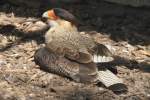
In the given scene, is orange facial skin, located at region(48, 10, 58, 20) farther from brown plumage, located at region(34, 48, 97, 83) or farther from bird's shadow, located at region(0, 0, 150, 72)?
bird's shadow, located at region(0, 0, 150, 72)

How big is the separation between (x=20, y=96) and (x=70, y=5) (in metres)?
2.66

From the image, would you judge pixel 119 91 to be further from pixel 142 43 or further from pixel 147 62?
pixel 142 43

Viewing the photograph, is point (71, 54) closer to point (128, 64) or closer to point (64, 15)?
point (64, 15)

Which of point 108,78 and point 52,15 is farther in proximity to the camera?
point 52,15

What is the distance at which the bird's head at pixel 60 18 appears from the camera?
6641mm

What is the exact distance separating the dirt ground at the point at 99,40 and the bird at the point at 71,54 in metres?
0.08

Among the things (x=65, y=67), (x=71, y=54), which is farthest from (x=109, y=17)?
(x=65, y=67)

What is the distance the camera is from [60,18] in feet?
21.9

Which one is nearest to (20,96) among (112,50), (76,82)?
(76,82)

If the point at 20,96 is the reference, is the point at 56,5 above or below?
above

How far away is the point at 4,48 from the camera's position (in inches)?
275

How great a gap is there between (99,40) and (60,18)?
85 centimetres

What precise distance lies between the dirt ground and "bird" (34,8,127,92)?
0.28 ft

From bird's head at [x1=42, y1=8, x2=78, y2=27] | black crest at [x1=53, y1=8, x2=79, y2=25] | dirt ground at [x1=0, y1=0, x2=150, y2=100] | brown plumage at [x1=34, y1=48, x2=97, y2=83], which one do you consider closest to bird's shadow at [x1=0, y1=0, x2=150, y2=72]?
dirt ground at [x1=0, y1=0, x2=150, y2=100]
